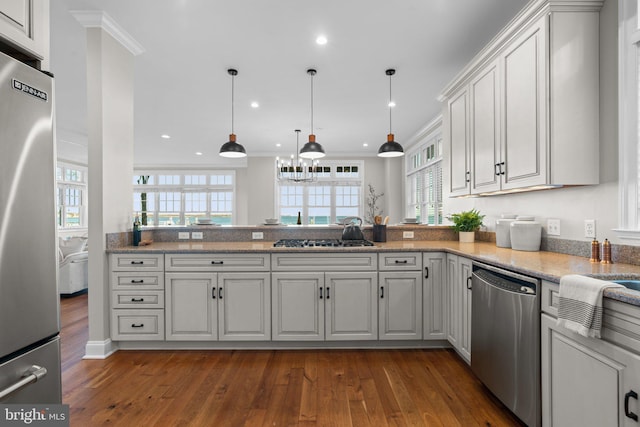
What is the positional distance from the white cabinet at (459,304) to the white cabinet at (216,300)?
1.53 m

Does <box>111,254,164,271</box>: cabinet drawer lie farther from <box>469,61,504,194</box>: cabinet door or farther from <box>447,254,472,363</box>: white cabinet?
<box>469,61,504,194</box>: cabinet door

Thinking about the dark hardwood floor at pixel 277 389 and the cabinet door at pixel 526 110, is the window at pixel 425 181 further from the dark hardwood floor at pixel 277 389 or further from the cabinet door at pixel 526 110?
the dark hardwood floor at pixel 277 389

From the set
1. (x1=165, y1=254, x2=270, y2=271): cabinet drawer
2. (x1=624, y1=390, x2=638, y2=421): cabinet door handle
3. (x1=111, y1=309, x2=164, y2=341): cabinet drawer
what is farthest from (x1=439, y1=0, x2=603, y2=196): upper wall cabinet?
(x1=111, y1=309, x2=164, y2=341): cabinet drawer

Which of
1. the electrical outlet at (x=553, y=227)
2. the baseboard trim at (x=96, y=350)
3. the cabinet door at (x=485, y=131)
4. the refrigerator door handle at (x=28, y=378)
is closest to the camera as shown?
the refrigerator door handle at (x=28, y=378)

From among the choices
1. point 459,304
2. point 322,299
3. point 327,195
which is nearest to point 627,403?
point 459,304

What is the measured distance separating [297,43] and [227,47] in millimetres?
687

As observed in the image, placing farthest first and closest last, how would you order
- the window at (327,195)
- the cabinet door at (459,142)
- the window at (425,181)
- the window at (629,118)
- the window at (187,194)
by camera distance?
1. the window at (187,194)
2. the window at (327,195)
3. the window at (425,181)
4. the cabinet door at (459,142)
5. the window at (629,118)

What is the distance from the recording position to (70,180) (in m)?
8.41

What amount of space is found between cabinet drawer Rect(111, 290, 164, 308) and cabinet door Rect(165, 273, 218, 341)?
8cm

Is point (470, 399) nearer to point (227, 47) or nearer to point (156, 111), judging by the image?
point (227, 47)

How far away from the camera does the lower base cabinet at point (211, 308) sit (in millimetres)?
2658

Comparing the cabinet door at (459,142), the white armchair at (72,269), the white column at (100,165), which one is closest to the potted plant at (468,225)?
the cabinet door at (459,142)

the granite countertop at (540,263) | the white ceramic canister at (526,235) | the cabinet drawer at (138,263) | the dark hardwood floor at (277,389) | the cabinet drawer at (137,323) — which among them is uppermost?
the white ceramic canister at (526,235)

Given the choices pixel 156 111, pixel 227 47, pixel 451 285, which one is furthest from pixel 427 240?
pixel 156 111
